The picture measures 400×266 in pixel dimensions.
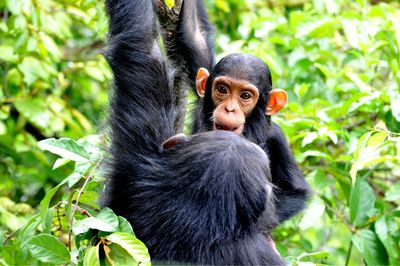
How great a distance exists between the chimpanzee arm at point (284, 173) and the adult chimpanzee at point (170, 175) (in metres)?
1.42

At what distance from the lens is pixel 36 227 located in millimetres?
5172

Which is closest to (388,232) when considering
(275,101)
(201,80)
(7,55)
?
(275,101)

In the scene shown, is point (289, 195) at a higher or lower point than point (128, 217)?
lower

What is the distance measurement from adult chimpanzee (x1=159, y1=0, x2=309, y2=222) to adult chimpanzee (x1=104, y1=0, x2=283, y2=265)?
0.98 metres

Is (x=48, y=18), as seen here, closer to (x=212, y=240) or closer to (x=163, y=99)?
(x=163, y=99)

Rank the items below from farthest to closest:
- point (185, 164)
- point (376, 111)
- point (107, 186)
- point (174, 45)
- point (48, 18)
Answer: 1. point (48, 18)
2. point (376, 111)
3. point (174, 45)
4. point (107, 186)
5. point (185, 164)

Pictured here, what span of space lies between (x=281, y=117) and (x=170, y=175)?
3511mm

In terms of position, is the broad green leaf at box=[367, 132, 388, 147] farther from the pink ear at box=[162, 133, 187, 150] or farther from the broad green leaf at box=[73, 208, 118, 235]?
the broad green leaf at box=[73, 208, 118, 235]

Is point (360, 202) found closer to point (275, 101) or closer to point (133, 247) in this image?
point (275, 101)

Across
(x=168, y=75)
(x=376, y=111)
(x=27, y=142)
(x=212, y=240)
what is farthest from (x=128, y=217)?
(x=27, y=142)

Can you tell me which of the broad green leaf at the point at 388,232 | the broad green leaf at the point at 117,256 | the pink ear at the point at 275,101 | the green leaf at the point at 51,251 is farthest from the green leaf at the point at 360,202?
the green leaf at the point at 51,251

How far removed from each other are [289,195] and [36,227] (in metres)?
2.43

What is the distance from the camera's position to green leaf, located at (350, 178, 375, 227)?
6387 mm

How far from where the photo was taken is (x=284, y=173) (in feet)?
21.9
